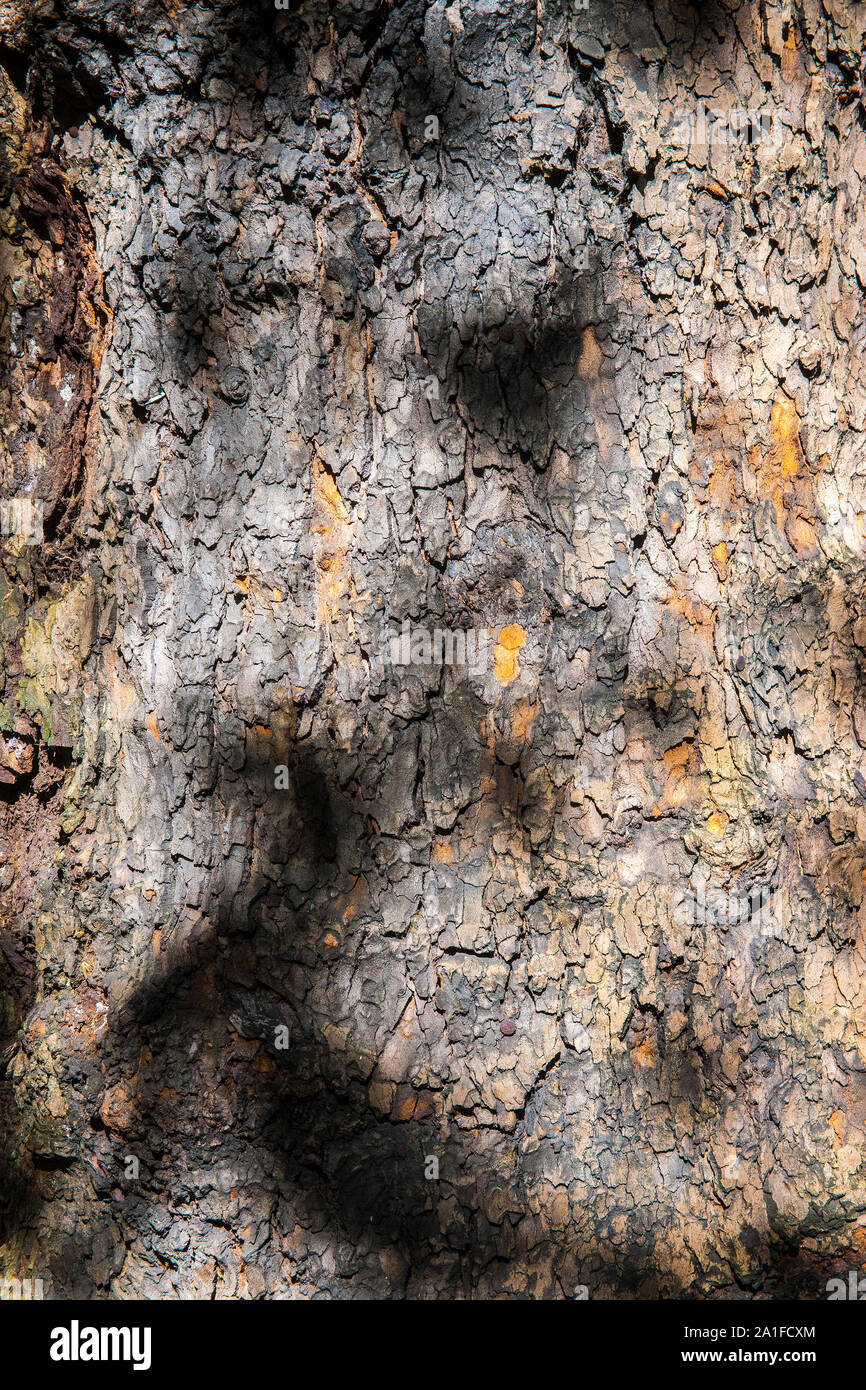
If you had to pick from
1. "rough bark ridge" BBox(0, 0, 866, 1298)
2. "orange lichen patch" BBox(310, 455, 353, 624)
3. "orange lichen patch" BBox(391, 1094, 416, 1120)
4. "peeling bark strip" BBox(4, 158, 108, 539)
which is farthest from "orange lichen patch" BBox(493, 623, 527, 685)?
"peeling bark strip" BBox(4, 158, 108, 539)

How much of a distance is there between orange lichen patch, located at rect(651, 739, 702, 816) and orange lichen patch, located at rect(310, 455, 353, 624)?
21.3 inches

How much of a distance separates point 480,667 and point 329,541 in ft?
0.96

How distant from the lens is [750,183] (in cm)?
133

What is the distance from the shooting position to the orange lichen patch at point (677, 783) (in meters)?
1.32

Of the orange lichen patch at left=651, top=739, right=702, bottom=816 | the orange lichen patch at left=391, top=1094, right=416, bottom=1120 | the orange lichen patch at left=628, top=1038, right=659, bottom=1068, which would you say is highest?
the orange lichen patch at left=651, top=739, right=702, bottom=816

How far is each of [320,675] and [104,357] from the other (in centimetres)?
63

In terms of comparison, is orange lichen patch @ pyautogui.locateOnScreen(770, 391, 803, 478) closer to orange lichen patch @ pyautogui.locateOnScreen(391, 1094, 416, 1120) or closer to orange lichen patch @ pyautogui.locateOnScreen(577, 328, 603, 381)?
orange lichen patch @ pyautogui.locateOnScreen(577, 328, 603, 381)

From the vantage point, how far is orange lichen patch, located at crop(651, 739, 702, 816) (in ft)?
4.33

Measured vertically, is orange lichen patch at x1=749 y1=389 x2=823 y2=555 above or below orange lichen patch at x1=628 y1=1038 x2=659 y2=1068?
above

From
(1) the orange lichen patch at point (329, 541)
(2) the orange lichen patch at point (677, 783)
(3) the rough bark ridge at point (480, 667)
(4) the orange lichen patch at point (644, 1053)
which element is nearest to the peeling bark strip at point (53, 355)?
(3) the rough bark ridge at point (480, 667)

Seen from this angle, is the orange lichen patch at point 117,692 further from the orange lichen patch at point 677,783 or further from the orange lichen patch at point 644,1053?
the orange lichen patch at point 644,1053

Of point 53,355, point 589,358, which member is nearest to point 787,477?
point 589,358

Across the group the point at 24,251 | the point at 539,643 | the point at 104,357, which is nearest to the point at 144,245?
the point at 104,357
